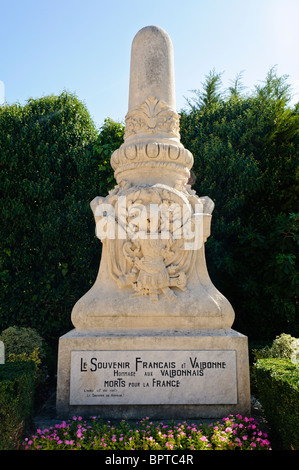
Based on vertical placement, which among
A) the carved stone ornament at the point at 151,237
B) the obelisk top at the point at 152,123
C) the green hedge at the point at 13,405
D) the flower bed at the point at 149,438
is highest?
the obelisk top at the point at 152,123

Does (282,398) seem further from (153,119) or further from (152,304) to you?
(153,119)

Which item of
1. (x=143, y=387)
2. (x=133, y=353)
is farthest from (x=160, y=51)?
(x=143, y=387)

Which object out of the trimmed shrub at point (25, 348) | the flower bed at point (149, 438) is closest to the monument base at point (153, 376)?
the flower bed at point (149, 438)

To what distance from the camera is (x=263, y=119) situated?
8.81 m

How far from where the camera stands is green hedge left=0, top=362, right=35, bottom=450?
338 centimetres

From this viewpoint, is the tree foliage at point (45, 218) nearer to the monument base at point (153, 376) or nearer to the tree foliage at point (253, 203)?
the tree foliage at point (253, 203)

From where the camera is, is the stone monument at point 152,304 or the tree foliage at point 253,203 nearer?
the stone monument at point 152,304

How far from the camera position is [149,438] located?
330cm

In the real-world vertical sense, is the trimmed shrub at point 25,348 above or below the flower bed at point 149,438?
above

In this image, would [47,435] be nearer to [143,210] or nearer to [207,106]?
[143,210]

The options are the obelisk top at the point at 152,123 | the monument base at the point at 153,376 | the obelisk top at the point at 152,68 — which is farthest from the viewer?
the obelisk top at the point at 152,68

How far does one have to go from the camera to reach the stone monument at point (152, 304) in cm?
438

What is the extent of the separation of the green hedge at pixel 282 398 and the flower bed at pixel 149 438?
20 centimetres

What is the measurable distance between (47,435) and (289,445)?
7.45ft
